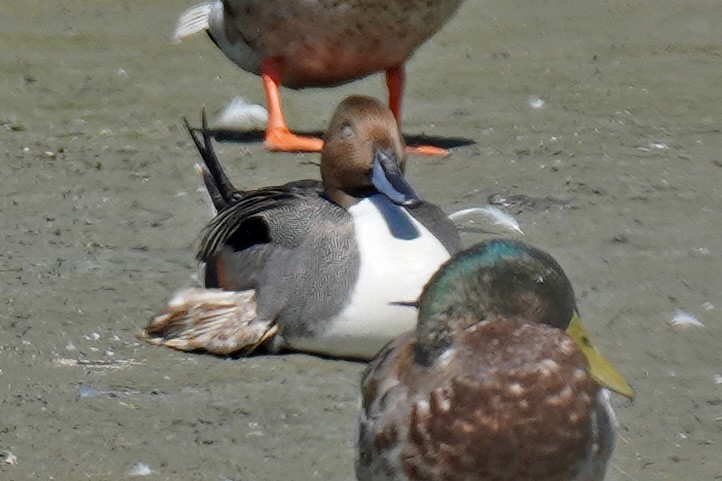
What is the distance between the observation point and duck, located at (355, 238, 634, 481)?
3.70 metres

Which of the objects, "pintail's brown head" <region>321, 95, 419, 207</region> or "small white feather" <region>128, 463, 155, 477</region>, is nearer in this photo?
"small white feather" <region>128, 463, 155, 477</region>

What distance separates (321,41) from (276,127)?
402 millimetres

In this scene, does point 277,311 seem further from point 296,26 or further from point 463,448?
point 296,26

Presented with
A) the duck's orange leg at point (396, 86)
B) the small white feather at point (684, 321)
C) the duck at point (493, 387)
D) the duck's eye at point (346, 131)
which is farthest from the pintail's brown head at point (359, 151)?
the duck's orange leg at point (396, 86)

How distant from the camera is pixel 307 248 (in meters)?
5.23

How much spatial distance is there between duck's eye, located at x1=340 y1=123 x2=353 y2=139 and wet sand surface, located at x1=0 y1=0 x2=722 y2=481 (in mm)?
718

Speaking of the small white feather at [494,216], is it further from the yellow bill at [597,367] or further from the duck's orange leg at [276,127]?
the yellow bill at [597,367]

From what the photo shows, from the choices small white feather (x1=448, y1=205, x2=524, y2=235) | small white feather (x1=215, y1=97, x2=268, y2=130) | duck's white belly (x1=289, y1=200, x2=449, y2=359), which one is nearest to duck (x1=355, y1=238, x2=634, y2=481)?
duck's white belly (x1=289, y1=200, x2=449, y2=359)

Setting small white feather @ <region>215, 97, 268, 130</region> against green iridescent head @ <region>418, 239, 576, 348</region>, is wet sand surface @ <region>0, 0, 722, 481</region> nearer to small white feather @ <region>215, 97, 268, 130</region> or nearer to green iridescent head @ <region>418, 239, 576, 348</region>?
small white feather @ <region>215, 97, 268, 130</region>

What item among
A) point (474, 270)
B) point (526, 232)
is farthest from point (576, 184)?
point (474, 270)

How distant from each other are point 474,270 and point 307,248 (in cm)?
139

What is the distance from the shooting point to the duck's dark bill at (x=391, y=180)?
5211 millimetres

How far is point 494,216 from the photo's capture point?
6289mm

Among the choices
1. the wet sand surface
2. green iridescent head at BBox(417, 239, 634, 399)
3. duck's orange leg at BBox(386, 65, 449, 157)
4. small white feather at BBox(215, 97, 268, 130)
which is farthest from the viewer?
small white feather at BBox(215, 97, 268, 130)
